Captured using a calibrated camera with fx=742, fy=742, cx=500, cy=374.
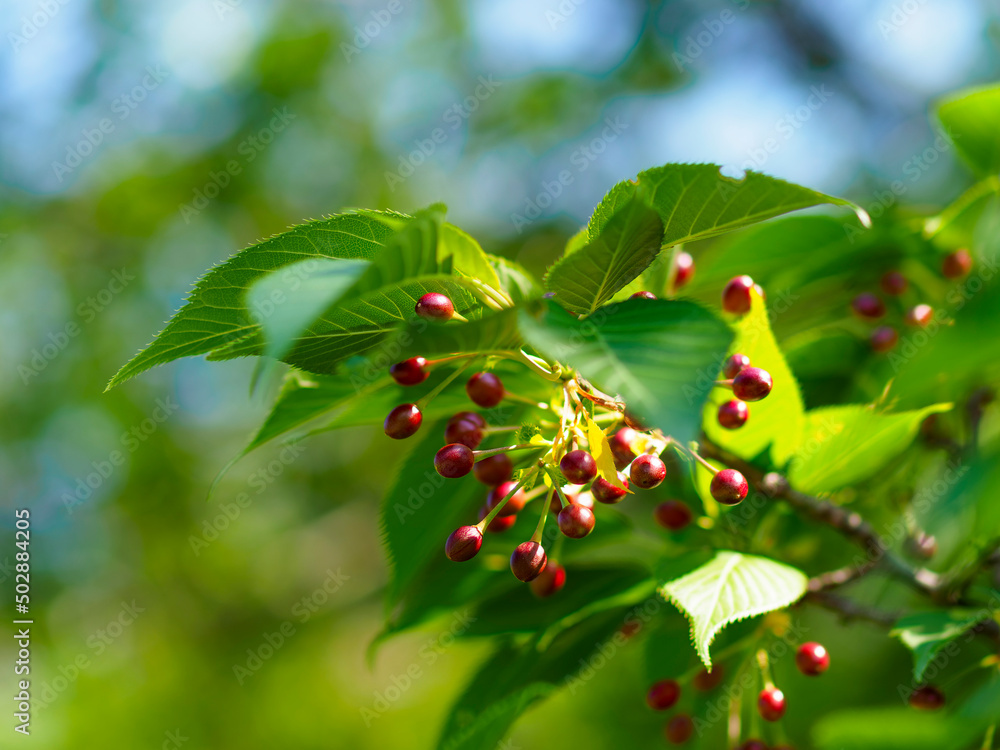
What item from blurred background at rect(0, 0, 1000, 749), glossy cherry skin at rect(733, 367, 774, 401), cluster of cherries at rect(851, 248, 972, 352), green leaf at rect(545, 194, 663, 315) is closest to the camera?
green leaf at rect(545, 194, 663, 315)

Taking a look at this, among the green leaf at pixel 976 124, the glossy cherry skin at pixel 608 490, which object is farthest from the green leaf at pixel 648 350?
the green leaf at pixel 976 124

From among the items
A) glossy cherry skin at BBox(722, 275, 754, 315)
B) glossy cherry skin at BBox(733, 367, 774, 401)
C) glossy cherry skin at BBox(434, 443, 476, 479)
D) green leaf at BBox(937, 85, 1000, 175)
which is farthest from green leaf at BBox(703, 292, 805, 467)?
green leaf at BBox(937, 85, 1000, 175)

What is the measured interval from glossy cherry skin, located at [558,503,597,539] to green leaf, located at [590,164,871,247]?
0.84ft

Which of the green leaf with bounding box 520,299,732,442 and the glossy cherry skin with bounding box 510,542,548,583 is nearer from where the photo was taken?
the green leaf with bounding box 520,299,732,442

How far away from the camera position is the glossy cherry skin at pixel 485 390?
0.72 meters

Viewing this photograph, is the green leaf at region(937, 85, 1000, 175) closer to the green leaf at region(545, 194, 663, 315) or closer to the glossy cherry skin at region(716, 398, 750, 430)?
the glossy cherry skin at region(716, 398, 750, 430)

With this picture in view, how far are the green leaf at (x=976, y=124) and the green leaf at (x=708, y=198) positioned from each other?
0.78 meters

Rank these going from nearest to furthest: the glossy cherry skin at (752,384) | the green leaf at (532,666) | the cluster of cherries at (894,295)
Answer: the glossy cherry skin at (752,384) < the green leaf at (532,666) < the cluster of cherries at (894,295)

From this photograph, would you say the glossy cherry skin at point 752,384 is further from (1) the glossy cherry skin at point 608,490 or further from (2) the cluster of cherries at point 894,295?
(2) the cluster of cherries at point 894,295

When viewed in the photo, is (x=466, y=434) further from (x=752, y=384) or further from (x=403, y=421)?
(x=752, y=384)

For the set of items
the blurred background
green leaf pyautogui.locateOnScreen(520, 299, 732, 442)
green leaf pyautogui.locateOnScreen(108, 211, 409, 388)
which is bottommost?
the blurred background

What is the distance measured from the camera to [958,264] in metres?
1.20

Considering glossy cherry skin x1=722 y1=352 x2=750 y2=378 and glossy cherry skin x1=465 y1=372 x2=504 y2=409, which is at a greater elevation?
glossy cherry skin x1=465 y1=372 x2=504 y2=409

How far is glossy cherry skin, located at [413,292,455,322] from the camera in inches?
25.4
